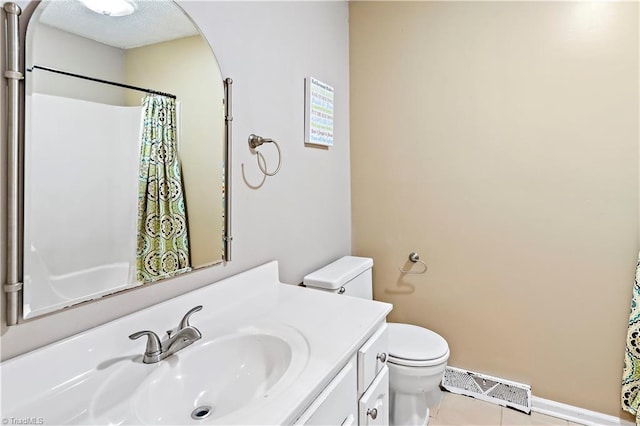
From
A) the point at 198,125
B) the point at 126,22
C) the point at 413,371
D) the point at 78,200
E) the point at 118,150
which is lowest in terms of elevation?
the point at 413,371

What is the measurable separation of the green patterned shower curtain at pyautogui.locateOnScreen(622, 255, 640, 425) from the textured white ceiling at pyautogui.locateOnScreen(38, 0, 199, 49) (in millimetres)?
2166

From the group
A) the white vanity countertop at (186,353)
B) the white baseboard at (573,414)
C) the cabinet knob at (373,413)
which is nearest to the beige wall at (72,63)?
the white vanity countertop at (186,353)

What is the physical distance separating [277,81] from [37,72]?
3.07 feet

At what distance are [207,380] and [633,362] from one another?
6.24ft

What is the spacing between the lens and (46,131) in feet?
2.62

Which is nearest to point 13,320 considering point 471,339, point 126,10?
point 126,10

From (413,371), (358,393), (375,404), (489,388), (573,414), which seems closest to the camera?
(358,393)

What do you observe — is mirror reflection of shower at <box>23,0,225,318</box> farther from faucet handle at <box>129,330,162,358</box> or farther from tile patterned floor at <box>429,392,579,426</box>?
tile patterned floor at <box>429,392,579,426</box>

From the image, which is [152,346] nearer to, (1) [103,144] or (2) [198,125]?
(1) [103,144]

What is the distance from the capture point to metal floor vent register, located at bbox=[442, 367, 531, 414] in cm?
184

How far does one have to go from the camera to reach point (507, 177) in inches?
72.6

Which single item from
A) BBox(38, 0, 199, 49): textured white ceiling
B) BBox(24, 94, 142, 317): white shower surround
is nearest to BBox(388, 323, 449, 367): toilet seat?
BBox(24, 94, 142, 317): white shower surround

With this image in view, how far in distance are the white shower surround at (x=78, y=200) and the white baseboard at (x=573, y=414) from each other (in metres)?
2.09

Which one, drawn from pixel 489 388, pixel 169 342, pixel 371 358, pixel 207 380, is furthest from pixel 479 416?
pixel 169 342
